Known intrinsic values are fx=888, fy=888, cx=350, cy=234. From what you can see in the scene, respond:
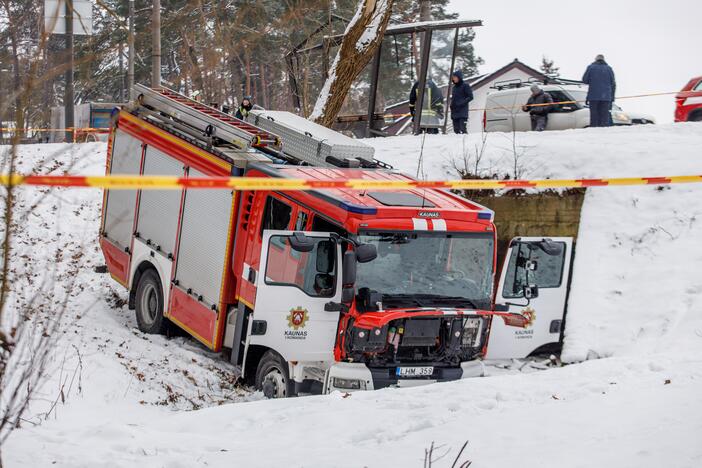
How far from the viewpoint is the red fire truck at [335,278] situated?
8.99 meters

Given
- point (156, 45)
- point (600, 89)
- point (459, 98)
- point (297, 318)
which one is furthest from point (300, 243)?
point (459, 98)

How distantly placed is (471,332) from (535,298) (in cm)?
100

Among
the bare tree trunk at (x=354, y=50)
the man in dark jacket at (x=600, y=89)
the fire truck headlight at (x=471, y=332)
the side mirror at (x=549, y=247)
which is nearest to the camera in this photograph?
the fire truck headlight at (x=471, y=332)

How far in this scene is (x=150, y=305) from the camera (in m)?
12.9

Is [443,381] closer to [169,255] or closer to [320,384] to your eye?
[320,384]

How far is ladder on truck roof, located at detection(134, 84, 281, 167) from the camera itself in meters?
11.4

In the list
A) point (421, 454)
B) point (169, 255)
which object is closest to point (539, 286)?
point (421, 454)

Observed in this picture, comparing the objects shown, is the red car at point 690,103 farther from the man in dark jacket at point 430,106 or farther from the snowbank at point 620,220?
the man in dark jacket at point 430,106

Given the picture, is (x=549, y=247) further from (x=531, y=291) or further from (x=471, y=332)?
(x=471, y=332)

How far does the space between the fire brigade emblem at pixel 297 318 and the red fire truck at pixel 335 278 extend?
10 millimetres

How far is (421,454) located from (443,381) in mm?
3174

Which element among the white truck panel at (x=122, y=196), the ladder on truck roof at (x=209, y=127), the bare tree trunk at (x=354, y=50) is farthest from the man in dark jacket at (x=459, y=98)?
the white truck panel at (x=122, y=196)

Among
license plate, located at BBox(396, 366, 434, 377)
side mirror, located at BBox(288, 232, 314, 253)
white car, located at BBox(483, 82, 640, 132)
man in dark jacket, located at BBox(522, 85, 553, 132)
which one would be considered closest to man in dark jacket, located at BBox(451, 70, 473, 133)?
white car, located at BBox(483, 82, 640, 132)

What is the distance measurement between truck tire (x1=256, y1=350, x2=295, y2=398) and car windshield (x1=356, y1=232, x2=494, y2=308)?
1374 mm
